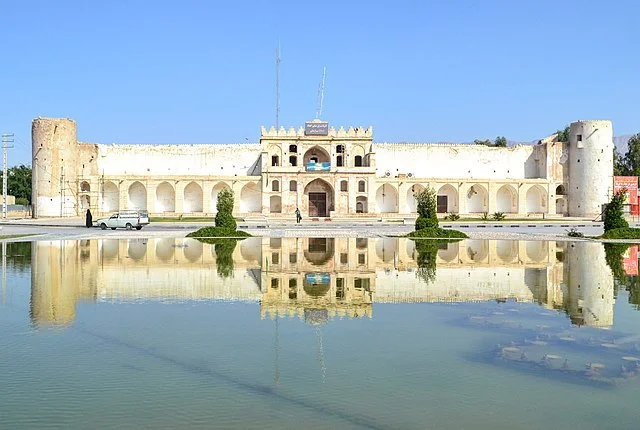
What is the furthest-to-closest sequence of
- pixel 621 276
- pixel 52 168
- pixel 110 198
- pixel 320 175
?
pixel 110 198, pixel 320 175, pixel 52 168, pixel 621 276

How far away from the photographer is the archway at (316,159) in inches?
2232

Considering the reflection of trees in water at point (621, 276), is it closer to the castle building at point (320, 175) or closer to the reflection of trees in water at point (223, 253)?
the reflection of trees in water at point (223, 253)

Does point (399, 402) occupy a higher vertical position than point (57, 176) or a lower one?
lower

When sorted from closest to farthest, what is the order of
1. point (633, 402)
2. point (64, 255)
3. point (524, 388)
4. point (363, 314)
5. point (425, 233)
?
1. point (633, 402)
2. point (524, 388)
3. point (363, 314)
4. point (64, 255)
5. point (425, 233)

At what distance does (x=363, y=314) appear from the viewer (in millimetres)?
9953

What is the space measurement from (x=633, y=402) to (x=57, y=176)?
2180 inches

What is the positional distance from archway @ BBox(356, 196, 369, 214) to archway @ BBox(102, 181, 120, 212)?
21.0 metres

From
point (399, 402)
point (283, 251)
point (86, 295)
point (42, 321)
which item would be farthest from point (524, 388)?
point (283, 251)

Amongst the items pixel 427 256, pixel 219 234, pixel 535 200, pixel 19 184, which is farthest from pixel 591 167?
pixel 19 184

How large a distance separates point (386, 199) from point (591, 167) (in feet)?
59.9

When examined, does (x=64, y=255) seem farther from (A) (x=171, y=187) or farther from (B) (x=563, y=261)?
(A) (x=171, y=187)

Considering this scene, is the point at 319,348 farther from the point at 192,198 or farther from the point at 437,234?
the point at 192,198

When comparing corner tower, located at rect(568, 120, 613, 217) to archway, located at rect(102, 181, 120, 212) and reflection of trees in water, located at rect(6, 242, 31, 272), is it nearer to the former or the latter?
archway, located at rect(102, 181, 120, 212)

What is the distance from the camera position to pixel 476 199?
60750 mm
